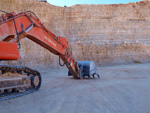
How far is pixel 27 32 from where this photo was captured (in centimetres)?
456

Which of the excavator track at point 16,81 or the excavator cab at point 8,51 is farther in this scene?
the excavator track at point 16,81

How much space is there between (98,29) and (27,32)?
1867 cm

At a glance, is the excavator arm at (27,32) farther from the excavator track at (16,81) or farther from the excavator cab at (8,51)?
the excavator track at (16,81)

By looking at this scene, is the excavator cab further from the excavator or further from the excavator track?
the excavator track

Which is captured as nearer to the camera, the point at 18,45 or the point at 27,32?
the point at 18,45

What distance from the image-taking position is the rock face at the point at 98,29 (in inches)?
766

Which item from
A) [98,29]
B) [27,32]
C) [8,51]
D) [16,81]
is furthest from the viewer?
[98,29]

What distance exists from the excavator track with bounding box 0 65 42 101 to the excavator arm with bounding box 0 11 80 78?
1.03m

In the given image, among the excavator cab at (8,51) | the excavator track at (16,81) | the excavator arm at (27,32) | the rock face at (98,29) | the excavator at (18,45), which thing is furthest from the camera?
the rock face at (98,29)

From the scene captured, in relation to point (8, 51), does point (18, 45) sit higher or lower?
higher

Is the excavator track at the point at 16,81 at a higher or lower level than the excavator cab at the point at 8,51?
lower

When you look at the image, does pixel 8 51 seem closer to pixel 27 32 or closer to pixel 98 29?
pixel 27 32

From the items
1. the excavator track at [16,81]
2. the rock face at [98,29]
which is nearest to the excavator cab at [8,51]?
the excavator track at [16,81]

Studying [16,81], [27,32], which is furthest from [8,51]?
[16,81]
